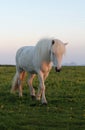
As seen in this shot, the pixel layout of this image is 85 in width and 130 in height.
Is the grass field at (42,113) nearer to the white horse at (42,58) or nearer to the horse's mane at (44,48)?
Answer: the white horse at (42,58)

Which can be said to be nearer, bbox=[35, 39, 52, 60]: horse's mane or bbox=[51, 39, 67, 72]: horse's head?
bbox=[51, 39, 67, 72]: horse's head

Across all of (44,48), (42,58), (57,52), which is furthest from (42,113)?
(44,48)

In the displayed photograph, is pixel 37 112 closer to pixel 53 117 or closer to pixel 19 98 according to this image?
pixel 53 117

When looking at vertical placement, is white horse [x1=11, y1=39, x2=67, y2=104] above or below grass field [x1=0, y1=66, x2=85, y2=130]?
above

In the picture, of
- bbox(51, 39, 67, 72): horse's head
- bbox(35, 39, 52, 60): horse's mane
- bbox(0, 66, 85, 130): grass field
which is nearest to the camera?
bbox(0, 66, 85, 130): grass field

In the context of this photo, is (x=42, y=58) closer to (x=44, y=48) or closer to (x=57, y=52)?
(x=44, y=48)

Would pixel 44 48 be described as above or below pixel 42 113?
above

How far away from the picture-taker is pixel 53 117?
425 inches

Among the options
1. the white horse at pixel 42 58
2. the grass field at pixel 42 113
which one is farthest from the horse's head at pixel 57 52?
the grass field at pixel 42 113

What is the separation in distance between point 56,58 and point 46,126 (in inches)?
173

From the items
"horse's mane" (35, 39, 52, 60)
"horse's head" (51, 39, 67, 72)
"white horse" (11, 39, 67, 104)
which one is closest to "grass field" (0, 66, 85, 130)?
"white horse" (11, 39, 67, 104)

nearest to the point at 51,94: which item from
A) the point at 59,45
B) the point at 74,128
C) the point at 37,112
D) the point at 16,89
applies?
the point at 16,89

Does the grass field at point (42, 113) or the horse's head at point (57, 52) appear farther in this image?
the horse's head at point (57, 52)

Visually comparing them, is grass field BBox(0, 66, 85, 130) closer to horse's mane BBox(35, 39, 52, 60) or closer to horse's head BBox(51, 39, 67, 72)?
horse's head BBox(51, 39, 67, 72)
